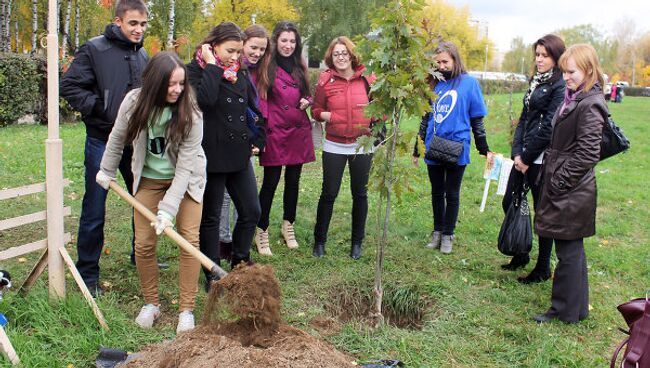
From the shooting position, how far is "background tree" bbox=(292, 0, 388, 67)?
146ft

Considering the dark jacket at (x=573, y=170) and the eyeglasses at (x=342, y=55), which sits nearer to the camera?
the dark jacket at (x=573, y=170)

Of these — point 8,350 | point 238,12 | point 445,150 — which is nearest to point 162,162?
point 8,350

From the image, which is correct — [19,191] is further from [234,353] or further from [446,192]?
[446,192]

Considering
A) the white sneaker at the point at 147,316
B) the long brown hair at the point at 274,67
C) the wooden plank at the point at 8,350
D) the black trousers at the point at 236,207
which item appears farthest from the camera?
the long brown hair at the point at 274,67

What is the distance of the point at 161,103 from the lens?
3553 millimetres

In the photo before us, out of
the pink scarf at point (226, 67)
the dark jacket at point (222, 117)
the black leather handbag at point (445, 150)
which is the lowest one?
the black leather handbag at point (445, 150)

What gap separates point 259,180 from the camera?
859 centimetres

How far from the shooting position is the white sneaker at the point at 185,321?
379 centimetres

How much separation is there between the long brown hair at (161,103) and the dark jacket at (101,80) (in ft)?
1.72

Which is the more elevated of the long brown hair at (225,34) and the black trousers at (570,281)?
the long brown hair at (225,34)

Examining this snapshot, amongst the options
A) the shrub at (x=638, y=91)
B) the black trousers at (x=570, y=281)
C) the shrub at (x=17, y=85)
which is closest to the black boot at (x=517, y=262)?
the black trousers at (x=570, y=281)

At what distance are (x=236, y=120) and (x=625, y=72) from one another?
258 feet

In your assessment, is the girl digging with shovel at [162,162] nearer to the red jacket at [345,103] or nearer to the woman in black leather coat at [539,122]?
the red jacket at [345,103]

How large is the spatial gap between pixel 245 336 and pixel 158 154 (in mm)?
1282
